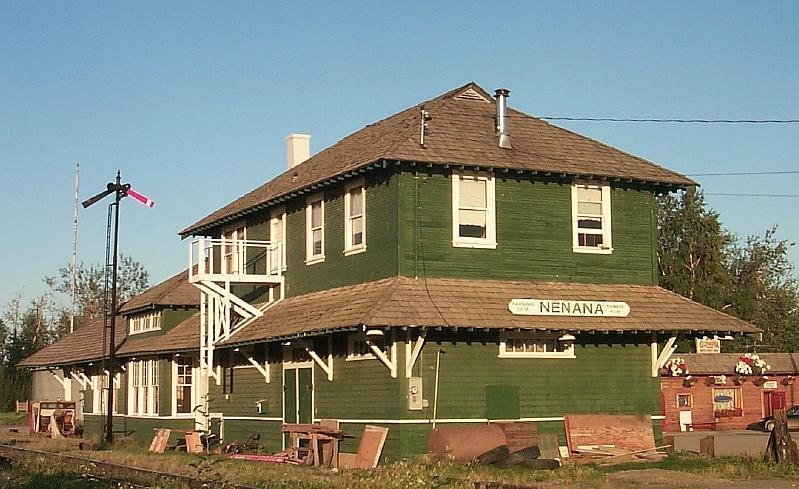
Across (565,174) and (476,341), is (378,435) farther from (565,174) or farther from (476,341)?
(565,174)

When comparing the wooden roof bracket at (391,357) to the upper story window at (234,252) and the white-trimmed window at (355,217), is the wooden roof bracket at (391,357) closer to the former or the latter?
the white-trimmed window at (355,217)

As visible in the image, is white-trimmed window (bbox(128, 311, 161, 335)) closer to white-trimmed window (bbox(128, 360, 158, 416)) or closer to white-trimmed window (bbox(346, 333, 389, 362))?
white-trimmed window (bbox(128, 360, 158, 416))

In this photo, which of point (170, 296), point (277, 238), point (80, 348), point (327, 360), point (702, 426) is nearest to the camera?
point (327, 360)

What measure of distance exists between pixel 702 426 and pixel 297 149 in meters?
18.7

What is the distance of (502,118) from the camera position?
25.6 metres

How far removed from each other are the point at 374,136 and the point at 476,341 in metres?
7.02

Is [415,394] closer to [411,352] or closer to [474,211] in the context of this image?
[411,352]

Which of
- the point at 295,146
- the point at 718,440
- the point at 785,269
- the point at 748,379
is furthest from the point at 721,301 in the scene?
the point at 295,146

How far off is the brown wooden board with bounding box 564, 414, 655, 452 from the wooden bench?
19032mm

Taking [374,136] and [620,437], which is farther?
[374,136]

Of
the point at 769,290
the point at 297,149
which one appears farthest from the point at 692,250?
the point at 297,149

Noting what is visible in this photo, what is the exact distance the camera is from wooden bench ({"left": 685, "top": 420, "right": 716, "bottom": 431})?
138ft

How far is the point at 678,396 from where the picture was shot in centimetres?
4216

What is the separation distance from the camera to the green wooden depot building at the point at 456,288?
74.5 feet
